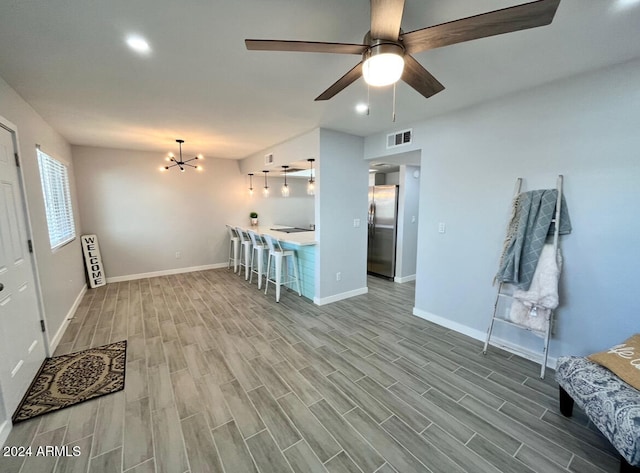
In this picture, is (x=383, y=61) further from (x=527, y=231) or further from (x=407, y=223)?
(x=407, y=223)

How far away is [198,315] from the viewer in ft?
11.9

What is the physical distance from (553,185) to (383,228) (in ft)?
9.96

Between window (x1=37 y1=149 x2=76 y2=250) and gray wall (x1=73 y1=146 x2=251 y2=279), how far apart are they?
0.74 m

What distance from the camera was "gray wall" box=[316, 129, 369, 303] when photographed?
12.7ft

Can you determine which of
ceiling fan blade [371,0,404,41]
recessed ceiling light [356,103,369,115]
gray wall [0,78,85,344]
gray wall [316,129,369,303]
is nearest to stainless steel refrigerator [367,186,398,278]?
gray wall [316,129,369,303]

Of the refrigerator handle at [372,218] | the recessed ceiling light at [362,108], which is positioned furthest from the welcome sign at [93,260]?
the refrigerator handle at [372,218]

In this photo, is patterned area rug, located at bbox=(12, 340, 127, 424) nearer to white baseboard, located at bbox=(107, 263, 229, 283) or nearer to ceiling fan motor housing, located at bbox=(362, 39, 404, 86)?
white baseboard, located at bbox=(107, 263, 229, 283)

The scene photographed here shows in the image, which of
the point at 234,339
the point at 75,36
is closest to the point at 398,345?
the point at 234,339

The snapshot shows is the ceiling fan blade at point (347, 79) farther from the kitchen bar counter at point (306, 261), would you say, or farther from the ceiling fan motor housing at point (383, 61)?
the kitchen bar counter at point (306, 261)

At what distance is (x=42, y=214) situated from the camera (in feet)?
9.26

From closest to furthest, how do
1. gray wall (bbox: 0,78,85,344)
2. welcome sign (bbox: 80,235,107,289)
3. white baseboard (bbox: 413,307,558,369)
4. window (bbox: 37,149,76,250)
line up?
gray wall (bbox: 0,78,85,344) < white baseboard (bbox: 413,307,558,369) < window (bbox: 37,149,76,250) < welcome sign (bbox: 80,235,107,289)

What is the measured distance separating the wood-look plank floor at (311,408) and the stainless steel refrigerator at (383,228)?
2.01m

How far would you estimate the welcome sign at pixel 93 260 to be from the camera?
15.5ft

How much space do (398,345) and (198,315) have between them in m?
2.71
